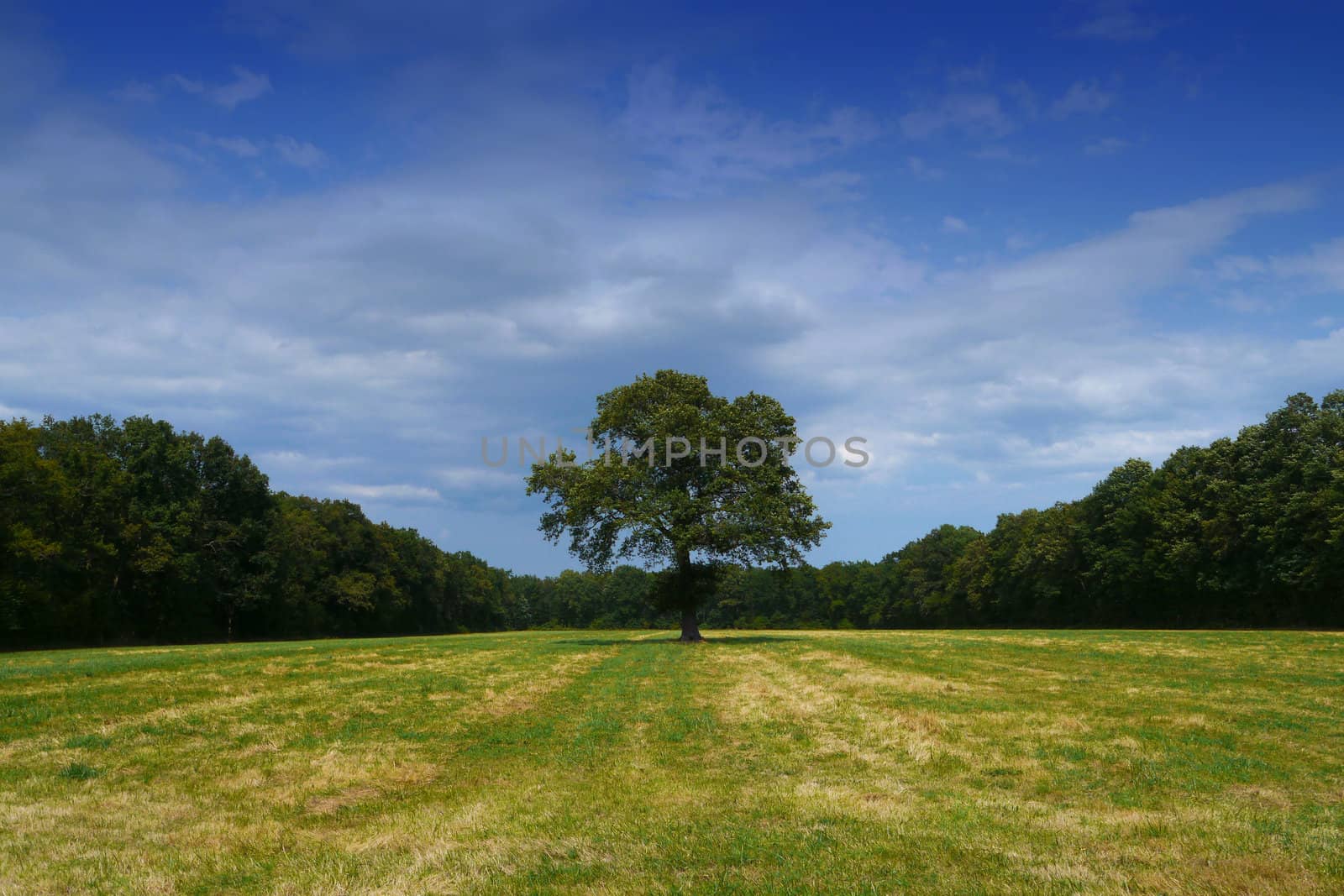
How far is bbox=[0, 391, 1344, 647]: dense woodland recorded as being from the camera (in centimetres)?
6075

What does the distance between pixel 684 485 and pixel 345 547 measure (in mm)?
80101

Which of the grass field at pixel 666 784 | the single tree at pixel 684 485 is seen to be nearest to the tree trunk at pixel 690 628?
the single tree at pixel 684 485

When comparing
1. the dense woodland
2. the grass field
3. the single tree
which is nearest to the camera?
the grass field

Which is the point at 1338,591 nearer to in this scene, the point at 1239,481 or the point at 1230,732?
the point at 1239,481

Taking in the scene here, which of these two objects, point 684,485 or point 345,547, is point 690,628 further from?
point 345,547

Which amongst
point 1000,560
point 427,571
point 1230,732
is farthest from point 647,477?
point 427,571

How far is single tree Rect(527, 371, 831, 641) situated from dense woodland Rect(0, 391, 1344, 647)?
265cm

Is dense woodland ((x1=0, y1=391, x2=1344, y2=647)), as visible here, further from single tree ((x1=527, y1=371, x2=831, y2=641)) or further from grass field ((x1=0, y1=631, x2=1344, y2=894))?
grass field ((x1=0, y1=631, x2=1344, y2=894))

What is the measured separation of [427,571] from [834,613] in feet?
301

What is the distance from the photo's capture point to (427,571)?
13312 cm

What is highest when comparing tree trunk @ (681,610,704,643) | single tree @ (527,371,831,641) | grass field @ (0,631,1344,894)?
single tree @ (527,371,831,641)

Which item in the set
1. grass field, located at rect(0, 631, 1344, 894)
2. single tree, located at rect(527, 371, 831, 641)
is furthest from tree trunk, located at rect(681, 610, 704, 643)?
grass field, located at rect(0, 631, 1344, 894)

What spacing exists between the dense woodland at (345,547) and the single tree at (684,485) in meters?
2.65

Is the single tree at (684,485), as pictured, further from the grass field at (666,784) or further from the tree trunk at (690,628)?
the grass field at (666,784)
